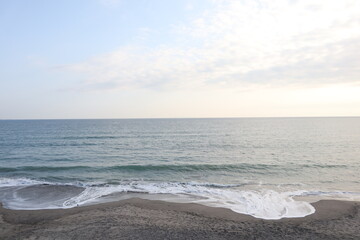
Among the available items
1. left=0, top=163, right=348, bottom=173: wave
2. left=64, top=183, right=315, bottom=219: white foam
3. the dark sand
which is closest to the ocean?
left=64, top=183, right=315, bottom=219: white foam

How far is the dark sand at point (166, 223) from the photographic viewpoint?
9602 mm

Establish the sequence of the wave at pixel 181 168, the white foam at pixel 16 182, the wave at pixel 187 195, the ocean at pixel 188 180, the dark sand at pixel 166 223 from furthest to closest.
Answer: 1. the wave at pixel 181 168
2. the white foam at pixel 16 182
3. the ocean at pixel 188 180
4. the wave at pixel 187 195
5. the dark sand at pixel 166 223

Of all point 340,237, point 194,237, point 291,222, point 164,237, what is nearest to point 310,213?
point 291,222

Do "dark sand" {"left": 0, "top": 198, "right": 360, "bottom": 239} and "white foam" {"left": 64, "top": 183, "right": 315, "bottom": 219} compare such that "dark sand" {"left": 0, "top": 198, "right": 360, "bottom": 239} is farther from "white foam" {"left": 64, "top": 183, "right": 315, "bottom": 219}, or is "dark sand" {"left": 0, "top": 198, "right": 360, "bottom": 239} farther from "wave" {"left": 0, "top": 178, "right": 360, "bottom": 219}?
"wave" {"left": 0, "top": 178, "right": 360, "bottom": 219}

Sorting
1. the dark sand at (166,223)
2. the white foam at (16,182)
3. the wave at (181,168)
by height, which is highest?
the dark sand at (166,223)

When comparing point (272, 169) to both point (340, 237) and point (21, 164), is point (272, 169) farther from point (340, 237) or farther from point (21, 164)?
point (21, 164)

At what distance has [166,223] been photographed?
10.8 meters

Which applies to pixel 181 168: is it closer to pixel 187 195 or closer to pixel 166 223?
pixel 187 195

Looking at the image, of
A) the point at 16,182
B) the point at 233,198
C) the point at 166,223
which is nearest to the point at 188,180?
the point at 233,198

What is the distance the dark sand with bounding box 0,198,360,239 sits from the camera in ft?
31.5

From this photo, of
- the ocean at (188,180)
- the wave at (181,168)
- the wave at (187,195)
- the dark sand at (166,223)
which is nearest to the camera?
the dark sand at (166,223)

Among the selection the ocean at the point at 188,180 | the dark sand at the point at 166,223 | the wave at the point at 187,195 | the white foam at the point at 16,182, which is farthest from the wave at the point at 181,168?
the dark sand at the point at 166,223

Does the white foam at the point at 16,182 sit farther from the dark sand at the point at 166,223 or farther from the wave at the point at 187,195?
the dark sand at the point at 166,223

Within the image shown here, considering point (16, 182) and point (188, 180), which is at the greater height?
point (16, 182)
